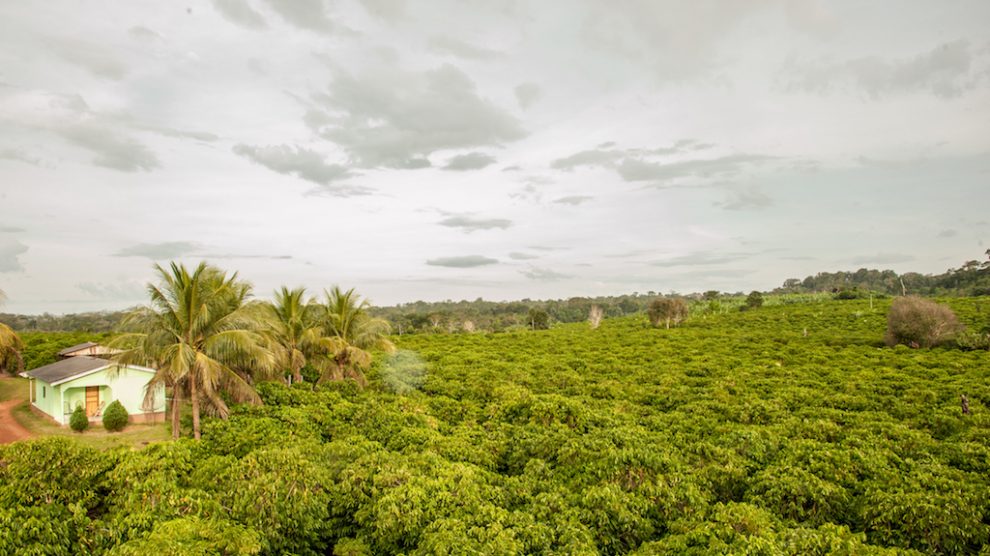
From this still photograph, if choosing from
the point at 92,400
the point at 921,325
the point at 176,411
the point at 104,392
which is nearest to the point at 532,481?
the point at 176,411

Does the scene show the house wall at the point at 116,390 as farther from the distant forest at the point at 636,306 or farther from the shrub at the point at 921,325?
the shrub at the point at 921,325

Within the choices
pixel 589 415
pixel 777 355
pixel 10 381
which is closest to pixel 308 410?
pixel 589 415

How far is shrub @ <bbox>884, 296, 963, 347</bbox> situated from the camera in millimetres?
35219

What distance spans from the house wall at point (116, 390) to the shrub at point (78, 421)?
134 centimetres

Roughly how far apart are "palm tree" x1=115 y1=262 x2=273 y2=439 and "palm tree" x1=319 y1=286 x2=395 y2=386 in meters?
6.62

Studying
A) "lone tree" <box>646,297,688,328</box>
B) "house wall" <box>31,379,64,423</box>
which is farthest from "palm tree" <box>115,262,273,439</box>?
"lone tree" <box>646,297,688,328</box>

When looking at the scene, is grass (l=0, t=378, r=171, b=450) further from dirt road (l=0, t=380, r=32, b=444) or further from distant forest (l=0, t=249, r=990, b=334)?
distant forest (l=0, t=249, r=990, b=334)

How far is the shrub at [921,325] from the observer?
116 feet

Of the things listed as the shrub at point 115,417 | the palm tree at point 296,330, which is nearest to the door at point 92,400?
the shrub at point 115,417

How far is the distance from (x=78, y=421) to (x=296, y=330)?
982 cm

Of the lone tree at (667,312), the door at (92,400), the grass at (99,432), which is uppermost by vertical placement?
the lone tree at (667,312)

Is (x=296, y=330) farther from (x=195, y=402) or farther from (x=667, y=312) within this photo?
(x=667, y=312)

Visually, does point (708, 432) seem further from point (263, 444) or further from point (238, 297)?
point (238, 297)

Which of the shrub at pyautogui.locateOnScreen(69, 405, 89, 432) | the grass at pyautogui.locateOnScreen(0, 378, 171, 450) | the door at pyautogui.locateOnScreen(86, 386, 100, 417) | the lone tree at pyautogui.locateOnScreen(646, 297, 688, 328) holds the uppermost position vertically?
the lone tree at pyautogui.locateOnScreen(646, 297, 688, 328)
